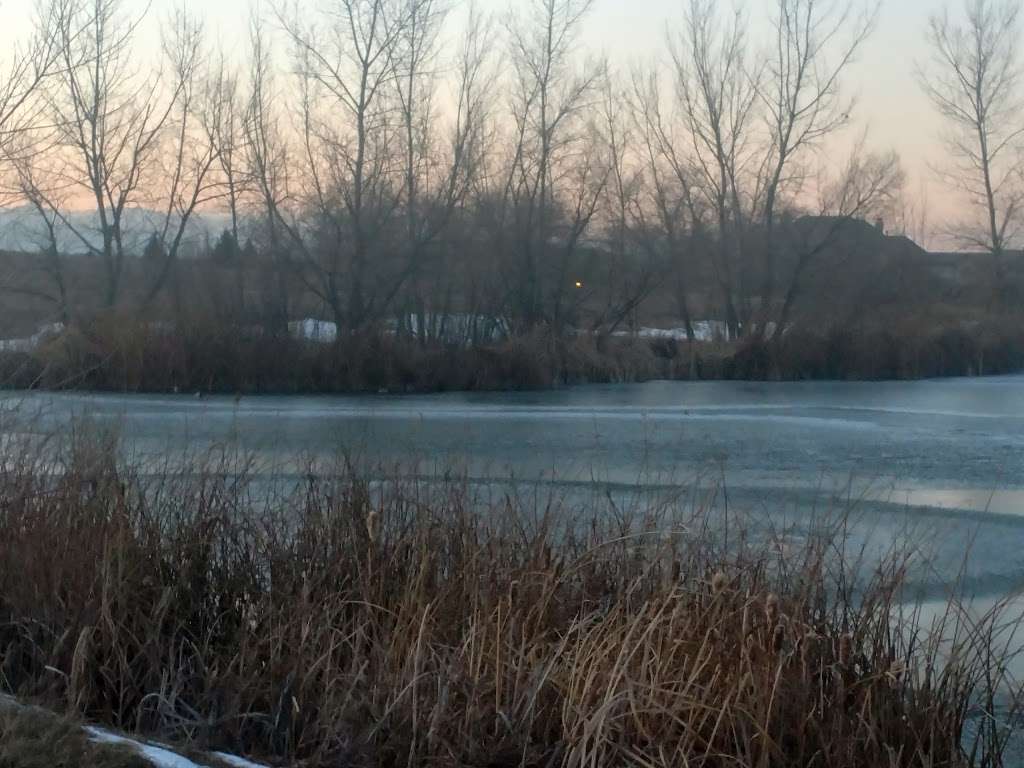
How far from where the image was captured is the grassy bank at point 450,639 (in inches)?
203

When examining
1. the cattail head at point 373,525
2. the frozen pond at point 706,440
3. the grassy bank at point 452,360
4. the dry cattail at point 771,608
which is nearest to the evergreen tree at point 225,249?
the grassy bank at point 452,360

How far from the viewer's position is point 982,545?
33.9 feet

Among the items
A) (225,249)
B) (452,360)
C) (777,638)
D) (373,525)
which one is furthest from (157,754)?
(225,249)

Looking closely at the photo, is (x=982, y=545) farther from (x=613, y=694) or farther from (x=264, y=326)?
(x=264, y=326)

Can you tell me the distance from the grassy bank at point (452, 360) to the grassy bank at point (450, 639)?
17.8m

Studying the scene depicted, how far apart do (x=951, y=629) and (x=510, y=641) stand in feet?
11.0

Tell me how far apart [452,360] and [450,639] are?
80.7 ft

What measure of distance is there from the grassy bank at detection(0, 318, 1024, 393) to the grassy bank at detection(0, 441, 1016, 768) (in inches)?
702

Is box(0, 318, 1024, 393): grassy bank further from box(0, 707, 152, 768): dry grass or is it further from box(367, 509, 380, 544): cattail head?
box(0, 707, 152, 768): dry grass

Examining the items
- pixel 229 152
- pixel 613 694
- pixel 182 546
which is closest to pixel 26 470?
pixel 182 546

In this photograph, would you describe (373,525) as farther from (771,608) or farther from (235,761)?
(771,608)

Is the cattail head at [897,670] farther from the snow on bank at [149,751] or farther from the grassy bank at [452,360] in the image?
the grassy bank at [452,360]

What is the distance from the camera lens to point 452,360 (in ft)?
100

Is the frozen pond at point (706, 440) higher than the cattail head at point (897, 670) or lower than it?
higher
